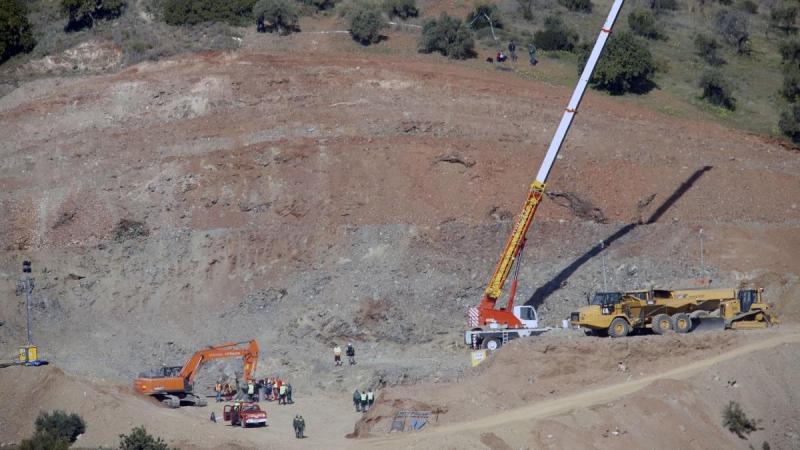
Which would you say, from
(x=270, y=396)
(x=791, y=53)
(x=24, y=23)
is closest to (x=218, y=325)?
(x=270, y=396)

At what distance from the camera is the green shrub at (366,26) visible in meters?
65.5

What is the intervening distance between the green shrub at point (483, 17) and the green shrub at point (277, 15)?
9.25m

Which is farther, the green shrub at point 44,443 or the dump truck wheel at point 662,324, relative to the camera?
the dump truck wheel at point 662,324

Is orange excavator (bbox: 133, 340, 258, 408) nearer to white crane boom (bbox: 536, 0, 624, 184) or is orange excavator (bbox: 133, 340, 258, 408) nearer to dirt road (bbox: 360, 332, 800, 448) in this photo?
dirt road (bbox: 360, 332, 800, 448)

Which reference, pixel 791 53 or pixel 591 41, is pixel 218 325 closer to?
pixel 591 41

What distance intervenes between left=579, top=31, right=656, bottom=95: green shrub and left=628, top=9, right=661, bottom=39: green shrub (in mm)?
9483

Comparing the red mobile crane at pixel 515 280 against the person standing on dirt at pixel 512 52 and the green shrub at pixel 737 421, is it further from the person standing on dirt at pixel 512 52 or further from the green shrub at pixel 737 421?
the person standing on dirt at pixel 512 52

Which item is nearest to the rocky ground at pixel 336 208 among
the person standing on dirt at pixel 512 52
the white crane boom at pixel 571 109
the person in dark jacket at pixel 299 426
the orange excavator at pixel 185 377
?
the orange excavator at pixel 185 377

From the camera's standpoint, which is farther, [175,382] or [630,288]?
[630,288]

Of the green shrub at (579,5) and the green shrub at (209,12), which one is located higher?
the green shrub at (579,5)

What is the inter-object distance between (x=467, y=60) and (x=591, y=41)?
7618mm

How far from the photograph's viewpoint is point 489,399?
40.9m

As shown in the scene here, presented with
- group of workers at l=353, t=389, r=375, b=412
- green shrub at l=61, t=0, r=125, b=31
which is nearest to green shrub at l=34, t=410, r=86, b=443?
group of workers at l=353, t=389, r=375, b=412

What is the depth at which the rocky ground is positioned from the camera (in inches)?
1976
